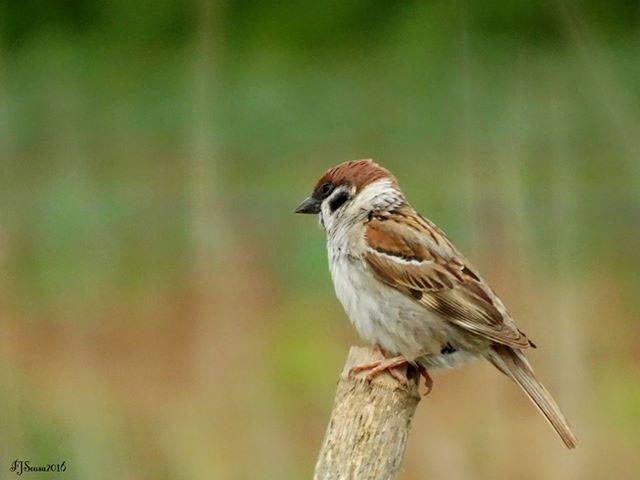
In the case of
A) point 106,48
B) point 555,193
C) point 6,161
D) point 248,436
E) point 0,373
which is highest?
point 106,48

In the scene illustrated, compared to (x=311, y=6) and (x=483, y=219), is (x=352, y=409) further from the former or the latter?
(x=311, y=6)

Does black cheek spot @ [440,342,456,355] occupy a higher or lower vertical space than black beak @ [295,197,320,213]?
lower

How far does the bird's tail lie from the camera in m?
2.71

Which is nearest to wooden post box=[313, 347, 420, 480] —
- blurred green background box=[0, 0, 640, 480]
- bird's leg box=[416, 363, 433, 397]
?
bird's leg box=[416, 363, 433, 397]

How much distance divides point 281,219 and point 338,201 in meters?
1.26

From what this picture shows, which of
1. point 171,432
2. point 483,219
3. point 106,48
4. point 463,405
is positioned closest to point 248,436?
point 171,432

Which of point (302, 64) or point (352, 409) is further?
point (302, 64)

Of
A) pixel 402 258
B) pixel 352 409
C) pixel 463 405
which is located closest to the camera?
pixel 352 409

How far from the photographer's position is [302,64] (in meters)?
4.52

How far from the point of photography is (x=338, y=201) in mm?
3145

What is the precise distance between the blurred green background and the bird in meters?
1.24

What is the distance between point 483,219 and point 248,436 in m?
1.06

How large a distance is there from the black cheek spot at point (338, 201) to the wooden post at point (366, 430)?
2.16ft

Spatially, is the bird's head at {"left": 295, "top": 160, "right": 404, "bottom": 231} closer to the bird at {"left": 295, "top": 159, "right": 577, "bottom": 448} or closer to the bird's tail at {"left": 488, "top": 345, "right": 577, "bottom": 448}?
the bird at {"left": 295, "top": 159, "right": 577, "bottom": 448}
